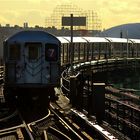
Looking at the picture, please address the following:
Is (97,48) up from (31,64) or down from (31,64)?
up

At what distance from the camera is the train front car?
20891 millimetres

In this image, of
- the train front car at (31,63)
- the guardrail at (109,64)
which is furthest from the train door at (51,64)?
the guardrail at (109,64)

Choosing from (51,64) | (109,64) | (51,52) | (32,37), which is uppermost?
(32,37)

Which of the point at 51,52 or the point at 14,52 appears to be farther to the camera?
the point at 51,52

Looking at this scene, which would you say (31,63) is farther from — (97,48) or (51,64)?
(97,48)

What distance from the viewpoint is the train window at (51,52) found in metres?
21.1

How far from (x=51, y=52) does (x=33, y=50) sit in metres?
0.79

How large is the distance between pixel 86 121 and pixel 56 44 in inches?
249

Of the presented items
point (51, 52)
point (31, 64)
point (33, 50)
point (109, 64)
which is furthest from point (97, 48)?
point (31, 64)

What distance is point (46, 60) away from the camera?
2112 cm

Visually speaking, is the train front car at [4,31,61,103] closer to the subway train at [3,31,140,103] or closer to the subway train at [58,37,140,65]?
the subway train at [3,31,140,103]

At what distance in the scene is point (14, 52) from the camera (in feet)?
68.8

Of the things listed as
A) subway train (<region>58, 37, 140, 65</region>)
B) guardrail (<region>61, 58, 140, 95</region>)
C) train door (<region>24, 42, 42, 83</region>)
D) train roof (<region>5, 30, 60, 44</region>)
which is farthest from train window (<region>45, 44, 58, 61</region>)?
guardrail (<region>61, 58, 140, 95</region>)

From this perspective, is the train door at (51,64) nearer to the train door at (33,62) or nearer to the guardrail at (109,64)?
the train door at (33,62)
